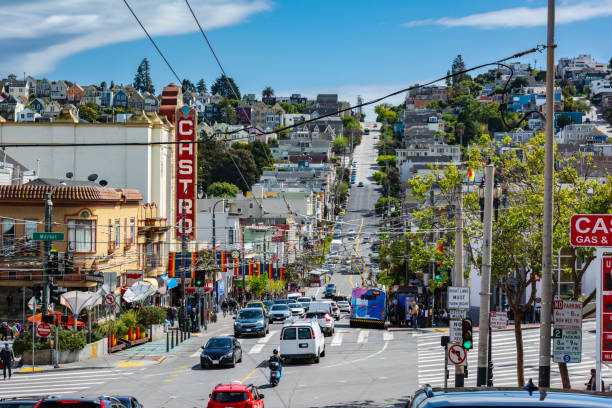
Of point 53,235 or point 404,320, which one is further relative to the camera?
point 404,320

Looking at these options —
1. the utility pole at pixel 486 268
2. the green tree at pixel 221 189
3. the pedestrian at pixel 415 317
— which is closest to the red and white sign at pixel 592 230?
the utility pole at pixel 486 268

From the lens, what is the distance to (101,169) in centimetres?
7238

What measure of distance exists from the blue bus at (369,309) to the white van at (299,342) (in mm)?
18014

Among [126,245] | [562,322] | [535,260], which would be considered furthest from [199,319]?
[562,322]

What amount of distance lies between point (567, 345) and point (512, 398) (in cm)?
1187

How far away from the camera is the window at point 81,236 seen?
169ft

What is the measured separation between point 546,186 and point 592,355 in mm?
24742

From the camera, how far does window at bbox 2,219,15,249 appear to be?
168ft

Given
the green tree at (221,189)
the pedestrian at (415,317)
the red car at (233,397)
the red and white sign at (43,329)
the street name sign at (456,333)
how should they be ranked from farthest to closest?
the green tree at (221,189) → the pedestrian at (415,317) → the red and white sign at (43,329) → the street name sign at (456,333) → the red car at (233,397)

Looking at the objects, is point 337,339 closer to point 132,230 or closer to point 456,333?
point 132,230

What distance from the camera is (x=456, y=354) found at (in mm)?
25594

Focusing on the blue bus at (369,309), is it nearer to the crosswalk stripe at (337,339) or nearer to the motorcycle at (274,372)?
the crosswalk stripe at (337,339)

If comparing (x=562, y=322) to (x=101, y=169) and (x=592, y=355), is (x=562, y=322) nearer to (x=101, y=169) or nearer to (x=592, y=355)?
(x=592, y=355)

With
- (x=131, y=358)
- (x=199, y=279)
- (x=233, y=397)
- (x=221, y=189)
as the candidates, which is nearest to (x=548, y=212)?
(x=233, y=397)
